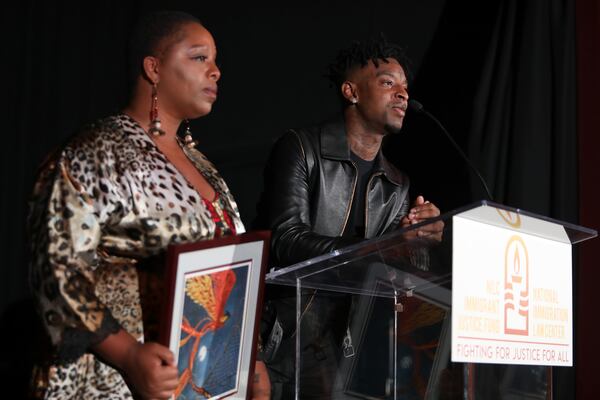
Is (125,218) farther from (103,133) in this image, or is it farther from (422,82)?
(422,82)

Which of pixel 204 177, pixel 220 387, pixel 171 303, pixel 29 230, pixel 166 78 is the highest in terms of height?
pixel 166 78

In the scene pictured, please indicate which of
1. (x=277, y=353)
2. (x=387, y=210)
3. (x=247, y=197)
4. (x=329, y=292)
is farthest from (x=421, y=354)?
(x=247, y=197)

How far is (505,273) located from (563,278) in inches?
12.0

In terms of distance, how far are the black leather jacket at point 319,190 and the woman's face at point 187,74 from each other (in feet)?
2.45

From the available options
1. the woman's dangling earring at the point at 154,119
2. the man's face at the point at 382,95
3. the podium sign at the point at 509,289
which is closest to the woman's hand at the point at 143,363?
the woman's dangling earring at the point at 154,119

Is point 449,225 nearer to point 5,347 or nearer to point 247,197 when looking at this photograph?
point 5,347

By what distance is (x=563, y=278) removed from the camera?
2115 millimetres

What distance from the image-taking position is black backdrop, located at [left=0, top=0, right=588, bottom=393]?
3.12m

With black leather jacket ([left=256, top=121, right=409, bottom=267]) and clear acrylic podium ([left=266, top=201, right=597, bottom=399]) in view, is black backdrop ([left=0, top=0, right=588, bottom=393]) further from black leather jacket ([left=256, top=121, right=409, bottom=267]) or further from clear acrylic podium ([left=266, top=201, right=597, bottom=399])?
clear acrylic podium ([left=266, top=201, right=597, bottom=399])

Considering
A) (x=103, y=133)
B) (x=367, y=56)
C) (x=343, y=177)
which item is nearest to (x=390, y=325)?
(x=343, y=177)

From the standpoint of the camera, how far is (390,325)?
215cm

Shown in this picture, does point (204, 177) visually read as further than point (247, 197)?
No

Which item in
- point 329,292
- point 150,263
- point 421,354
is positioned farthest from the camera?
point 329,292

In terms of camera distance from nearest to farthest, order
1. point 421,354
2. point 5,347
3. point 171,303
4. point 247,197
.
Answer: point 171,303, point 421,354, point 5,347, point 247,197
